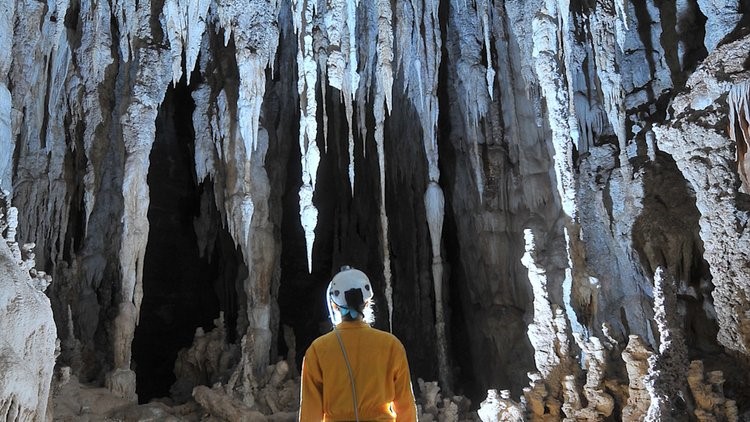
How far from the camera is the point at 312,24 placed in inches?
260

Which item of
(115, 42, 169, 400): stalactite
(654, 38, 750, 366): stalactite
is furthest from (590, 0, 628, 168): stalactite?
(115, 42, 169, 400): stalactite

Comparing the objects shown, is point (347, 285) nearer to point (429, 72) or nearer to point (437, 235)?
point (437, 235)

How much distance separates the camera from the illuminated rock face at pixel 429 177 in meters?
4.39

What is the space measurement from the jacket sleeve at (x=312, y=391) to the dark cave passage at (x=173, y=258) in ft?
24.3

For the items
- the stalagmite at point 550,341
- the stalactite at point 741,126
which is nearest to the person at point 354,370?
the stalagmite at point 550,341

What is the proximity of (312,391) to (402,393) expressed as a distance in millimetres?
260

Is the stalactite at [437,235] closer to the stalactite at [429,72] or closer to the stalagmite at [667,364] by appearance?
the stalactite at [429,72]

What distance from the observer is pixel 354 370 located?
1792 mm

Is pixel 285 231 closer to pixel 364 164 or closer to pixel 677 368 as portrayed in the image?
pixel 364 164

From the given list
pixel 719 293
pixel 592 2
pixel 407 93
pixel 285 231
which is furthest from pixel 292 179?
pixel 719 293

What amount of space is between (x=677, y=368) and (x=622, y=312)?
8.88 feet

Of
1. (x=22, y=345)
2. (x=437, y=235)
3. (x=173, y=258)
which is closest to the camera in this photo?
(x=22, y=345)

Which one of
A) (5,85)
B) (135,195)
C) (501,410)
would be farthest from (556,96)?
(5,85)

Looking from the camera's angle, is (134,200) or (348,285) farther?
(134,200)
